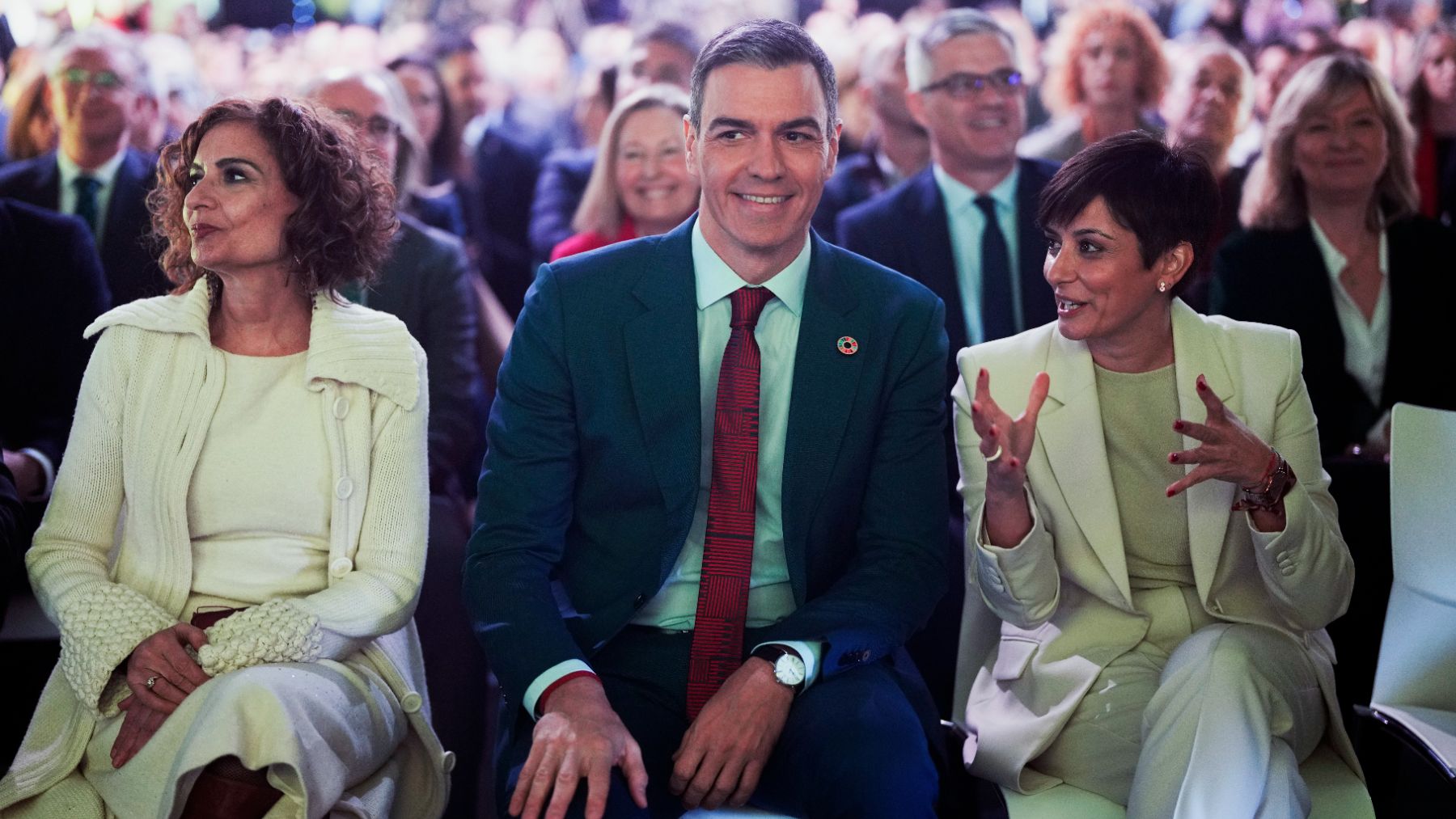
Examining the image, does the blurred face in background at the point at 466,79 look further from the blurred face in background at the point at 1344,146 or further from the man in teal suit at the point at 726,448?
the man in teal suit at the point at 726,448

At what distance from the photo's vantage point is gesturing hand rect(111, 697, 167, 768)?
6.61 feet

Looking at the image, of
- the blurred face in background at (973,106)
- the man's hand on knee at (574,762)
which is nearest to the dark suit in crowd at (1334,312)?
the blurred face in background at (973,106)

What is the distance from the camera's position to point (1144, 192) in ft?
7.73

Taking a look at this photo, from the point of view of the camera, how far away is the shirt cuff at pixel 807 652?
6.79 ft

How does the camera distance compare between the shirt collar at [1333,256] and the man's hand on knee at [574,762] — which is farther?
the shirt collar at [1333,256]

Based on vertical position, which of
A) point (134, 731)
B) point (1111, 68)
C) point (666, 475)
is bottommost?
point (134, 731)

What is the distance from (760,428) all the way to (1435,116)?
403 centimetres

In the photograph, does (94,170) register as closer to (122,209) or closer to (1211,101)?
(122,209)

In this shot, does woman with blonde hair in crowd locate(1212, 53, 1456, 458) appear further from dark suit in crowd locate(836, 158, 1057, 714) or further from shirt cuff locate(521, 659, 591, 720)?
shirt cuff locate(521, 659, 591, 720)

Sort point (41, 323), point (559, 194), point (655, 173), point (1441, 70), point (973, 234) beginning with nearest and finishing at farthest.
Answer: point (41, 323), point (973, 234), point (655, 173), point (559, 194), point (1441, 70)

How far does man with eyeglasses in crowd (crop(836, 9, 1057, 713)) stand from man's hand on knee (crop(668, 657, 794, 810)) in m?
1.41

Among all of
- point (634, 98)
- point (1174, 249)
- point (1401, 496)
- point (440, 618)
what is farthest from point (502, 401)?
point (634, 98)

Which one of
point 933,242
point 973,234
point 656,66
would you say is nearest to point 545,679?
point 933,242

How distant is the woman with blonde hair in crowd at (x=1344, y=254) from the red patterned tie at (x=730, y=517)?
1782 millimetres
